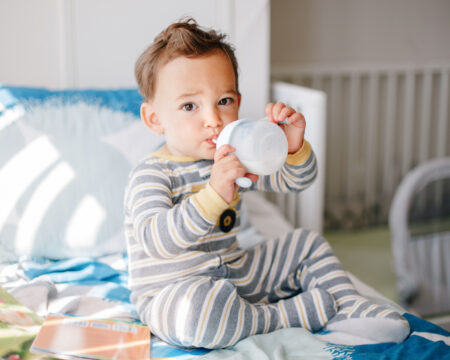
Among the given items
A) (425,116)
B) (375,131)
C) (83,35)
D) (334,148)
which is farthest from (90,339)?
(425,116)

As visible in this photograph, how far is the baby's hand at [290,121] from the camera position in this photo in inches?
35.4

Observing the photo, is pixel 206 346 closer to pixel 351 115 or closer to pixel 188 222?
pixel 188 222

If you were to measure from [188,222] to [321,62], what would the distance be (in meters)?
1.69

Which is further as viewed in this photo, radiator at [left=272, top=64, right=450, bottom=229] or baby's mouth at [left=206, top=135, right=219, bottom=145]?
radiator at [left=272, top=64, right=450, bottom=229]

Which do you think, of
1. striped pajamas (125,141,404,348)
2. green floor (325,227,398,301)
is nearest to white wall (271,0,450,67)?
green floor (325,227,398,301)

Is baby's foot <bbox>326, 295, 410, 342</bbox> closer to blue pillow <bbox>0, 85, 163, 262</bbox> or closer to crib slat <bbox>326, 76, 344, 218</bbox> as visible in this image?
blue pillow <bbox>0, 85, 163, 262</bbox>

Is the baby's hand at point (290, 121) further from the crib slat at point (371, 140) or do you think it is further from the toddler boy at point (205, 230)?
the crib slat at point (371, 140)

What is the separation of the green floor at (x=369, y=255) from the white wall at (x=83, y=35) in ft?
3.33

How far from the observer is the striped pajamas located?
848 mm

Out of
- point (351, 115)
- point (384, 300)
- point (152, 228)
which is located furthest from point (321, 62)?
point (152, 228)

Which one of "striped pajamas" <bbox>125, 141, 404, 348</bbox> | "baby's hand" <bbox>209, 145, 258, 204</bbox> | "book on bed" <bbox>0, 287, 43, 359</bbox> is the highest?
"baby's hand" <bbox>209, 145, 258, 204</bbox>

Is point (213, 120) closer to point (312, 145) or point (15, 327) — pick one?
point (15, 327)

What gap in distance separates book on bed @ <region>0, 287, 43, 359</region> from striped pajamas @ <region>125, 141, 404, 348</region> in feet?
0.61

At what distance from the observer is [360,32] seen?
2.37 meters
